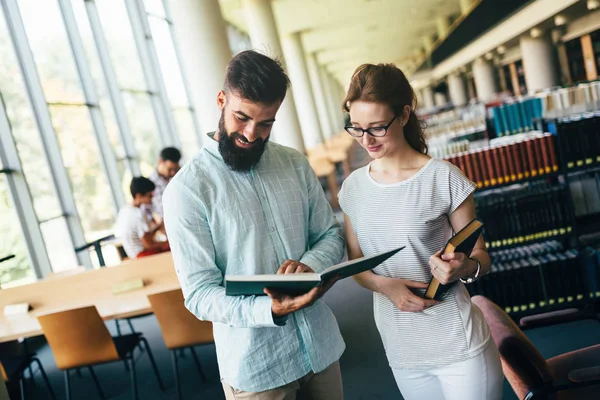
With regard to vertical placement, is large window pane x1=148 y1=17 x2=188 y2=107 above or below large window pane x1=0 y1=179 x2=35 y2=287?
above

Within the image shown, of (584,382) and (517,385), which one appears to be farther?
(517,385)

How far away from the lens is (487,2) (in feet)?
41.9

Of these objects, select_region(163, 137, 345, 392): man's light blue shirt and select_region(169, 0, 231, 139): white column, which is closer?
select_region(163, 137, 345, 392): man's light blue shirt

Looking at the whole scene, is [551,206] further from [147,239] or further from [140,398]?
[147,239]

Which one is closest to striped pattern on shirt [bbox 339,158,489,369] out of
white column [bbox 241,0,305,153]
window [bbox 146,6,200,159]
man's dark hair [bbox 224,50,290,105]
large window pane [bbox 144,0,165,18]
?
man's dark hair [bbox 224,50,290,105]

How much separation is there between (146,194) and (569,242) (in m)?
3.84

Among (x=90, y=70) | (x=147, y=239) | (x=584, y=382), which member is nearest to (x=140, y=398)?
(x=147, y=239)

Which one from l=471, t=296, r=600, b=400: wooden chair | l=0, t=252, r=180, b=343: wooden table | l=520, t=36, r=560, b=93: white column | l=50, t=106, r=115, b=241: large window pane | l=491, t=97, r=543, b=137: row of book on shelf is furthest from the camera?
l=520, t=36, r=560, b=93: white column

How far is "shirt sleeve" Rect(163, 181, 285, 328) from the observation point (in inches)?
54.3

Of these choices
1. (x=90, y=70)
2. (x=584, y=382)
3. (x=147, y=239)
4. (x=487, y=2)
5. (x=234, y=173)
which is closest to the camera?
(x=234, y=173)

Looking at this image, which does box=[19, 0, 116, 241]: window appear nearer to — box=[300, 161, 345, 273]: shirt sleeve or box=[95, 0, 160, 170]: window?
box=[95, 0, 160, 170]: window

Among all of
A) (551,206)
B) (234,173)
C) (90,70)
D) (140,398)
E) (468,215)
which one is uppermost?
(90,70)

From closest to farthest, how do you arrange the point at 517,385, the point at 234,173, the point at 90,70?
the point at 234,173
the point at 517,385
the point at 90,70

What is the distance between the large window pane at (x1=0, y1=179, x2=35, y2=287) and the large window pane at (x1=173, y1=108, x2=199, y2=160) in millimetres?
4457
